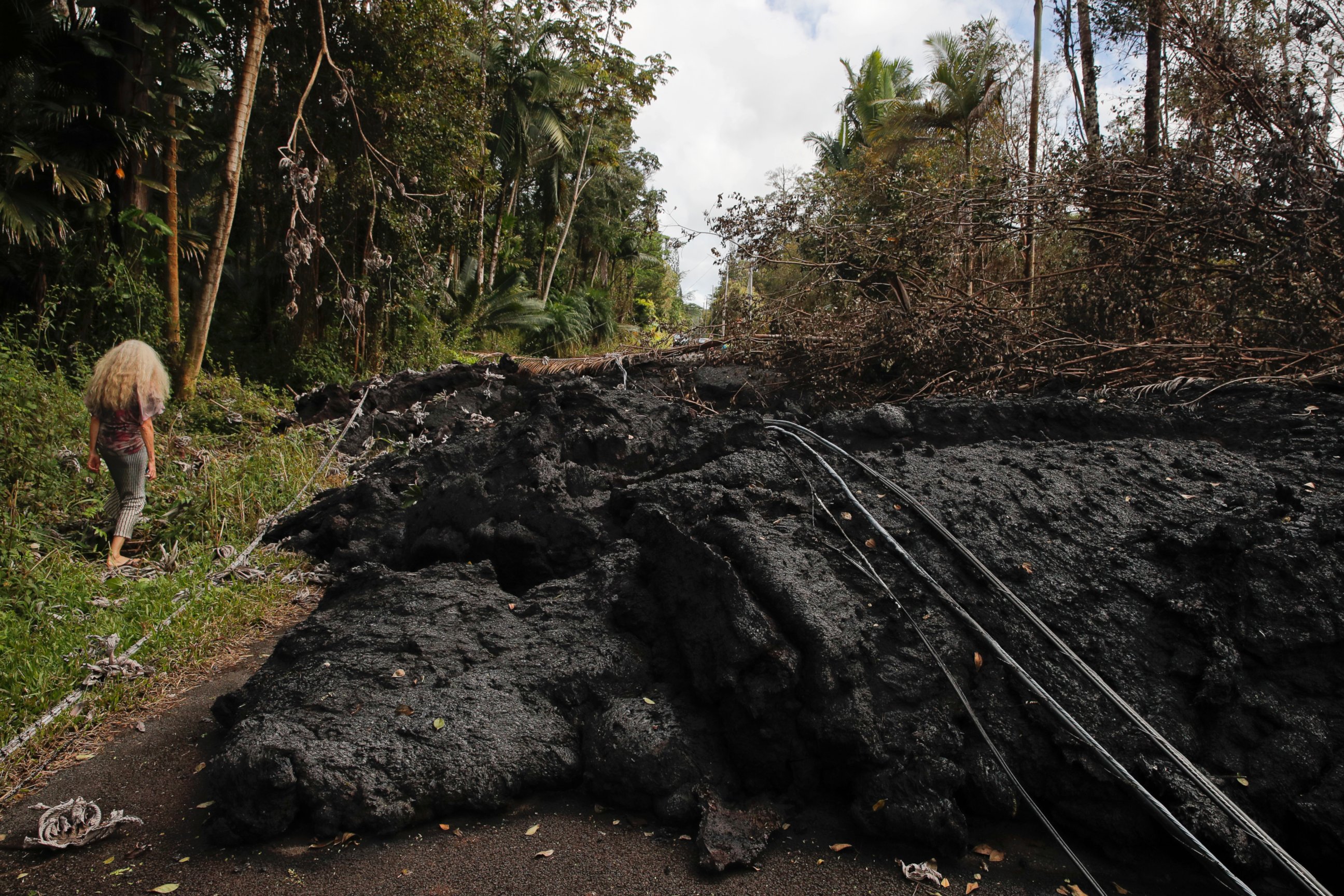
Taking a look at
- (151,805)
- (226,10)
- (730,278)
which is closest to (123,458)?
(151,805)

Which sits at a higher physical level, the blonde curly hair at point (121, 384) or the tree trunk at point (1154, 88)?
the tree trunk at point (1154, 88)

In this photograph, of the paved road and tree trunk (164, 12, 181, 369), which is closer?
the paved road

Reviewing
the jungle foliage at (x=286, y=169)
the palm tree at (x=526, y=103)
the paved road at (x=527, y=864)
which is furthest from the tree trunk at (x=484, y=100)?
the paved road at (x=527, y=864)

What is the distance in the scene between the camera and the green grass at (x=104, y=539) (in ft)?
10.5

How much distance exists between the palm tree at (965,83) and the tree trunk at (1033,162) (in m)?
1.42

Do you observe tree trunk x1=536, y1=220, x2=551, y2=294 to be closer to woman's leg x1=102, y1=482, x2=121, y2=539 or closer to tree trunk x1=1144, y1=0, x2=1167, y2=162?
tree trunk x1=1144, y1=0, x2=1167, y2=162

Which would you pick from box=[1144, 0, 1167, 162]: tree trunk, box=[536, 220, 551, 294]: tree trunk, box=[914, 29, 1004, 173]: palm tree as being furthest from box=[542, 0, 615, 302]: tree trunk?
box=[1144, 0, 1167, 162]: tree trunk

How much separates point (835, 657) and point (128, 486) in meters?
4.63

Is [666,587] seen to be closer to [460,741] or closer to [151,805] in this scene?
[460,741]

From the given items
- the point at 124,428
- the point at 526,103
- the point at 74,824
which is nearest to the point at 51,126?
the point at 124,428

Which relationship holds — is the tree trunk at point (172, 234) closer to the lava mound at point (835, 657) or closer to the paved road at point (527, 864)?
the lava mound at point (835, 657)

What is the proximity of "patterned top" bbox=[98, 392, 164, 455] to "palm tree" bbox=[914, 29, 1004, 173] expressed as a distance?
53.0 ft

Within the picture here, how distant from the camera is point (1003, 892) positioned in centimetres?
204

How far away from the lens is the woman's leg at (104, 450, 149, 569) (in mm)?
4738
